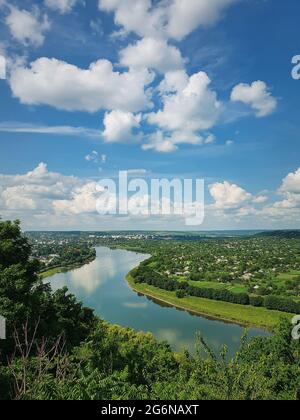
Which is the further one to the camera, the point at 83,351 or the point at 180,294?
the point at 180,294

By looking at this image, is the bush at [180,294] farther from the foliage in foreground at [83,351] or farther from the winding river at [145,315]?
the foliage in foreground at [83,351]

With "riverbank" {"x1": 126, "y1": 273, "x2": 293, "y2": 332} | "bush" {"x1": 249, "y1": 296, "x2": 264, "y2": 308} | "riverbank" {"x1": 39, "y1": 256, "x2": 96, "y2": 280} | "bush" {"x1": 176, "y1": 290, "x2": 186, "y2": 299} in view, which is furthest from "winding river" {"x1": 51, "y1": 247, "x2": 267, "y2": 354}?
"bush" {"x1": 249, "y1": 296, "x2": 264, "y2": 308}

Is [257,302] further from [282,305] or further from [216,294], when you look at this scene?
[216,294]

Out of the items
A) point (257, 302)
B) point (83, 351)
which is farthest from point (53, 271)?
point (83, 351)
